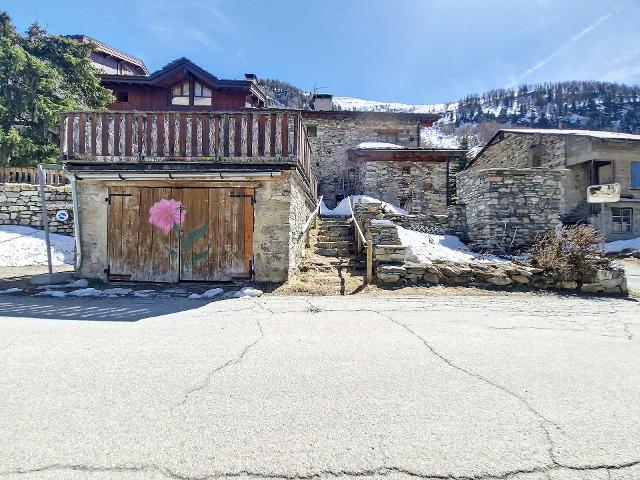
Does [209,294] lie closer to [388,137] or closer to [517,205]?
[517,205]

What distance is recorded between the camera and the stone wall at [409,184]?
18.2 metres

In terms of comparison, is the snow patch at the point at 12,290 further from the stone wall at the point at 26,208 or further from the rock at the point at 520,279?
the rock at the point at 520,279

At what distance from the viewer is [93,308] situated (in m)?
5.98

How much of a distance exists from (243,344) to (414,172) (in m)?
16.4

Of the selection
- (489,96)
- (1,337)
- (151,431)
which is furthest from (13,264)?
(489,96)

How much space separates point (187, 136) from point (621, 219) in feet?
84.7

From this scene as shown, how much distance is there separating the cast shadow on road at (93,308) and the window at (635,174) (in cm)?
2693

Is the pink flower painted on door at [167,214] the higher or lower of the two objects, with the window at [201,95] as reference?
lower

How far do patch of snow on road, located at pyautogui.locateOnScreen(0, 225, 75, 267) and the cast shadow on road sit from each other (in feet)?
17.0

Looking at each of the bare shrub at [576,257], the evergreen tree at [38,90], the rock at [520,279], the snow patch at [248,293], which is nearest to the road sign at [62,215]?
the evergreen tree at [38,90]

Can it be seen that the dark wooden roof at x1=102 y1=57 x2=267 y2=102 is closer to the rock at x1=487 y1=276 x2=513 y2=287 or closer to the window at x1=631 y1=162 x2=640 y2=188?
the rock at x1=487 y1=276 x2=513 y2=287

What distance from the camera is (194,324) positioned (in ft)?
16.4

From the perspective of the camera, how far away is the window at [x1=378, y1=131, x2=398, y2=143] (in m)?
22.0

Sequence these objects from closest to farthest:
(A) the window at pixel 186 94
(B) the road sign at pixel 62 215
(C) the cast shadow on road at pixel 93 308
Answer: (C) the cast shadow on road at pixel 93 308 < (B) the road sign at pixel 62 215 < (A) the window at pixel 186 94
